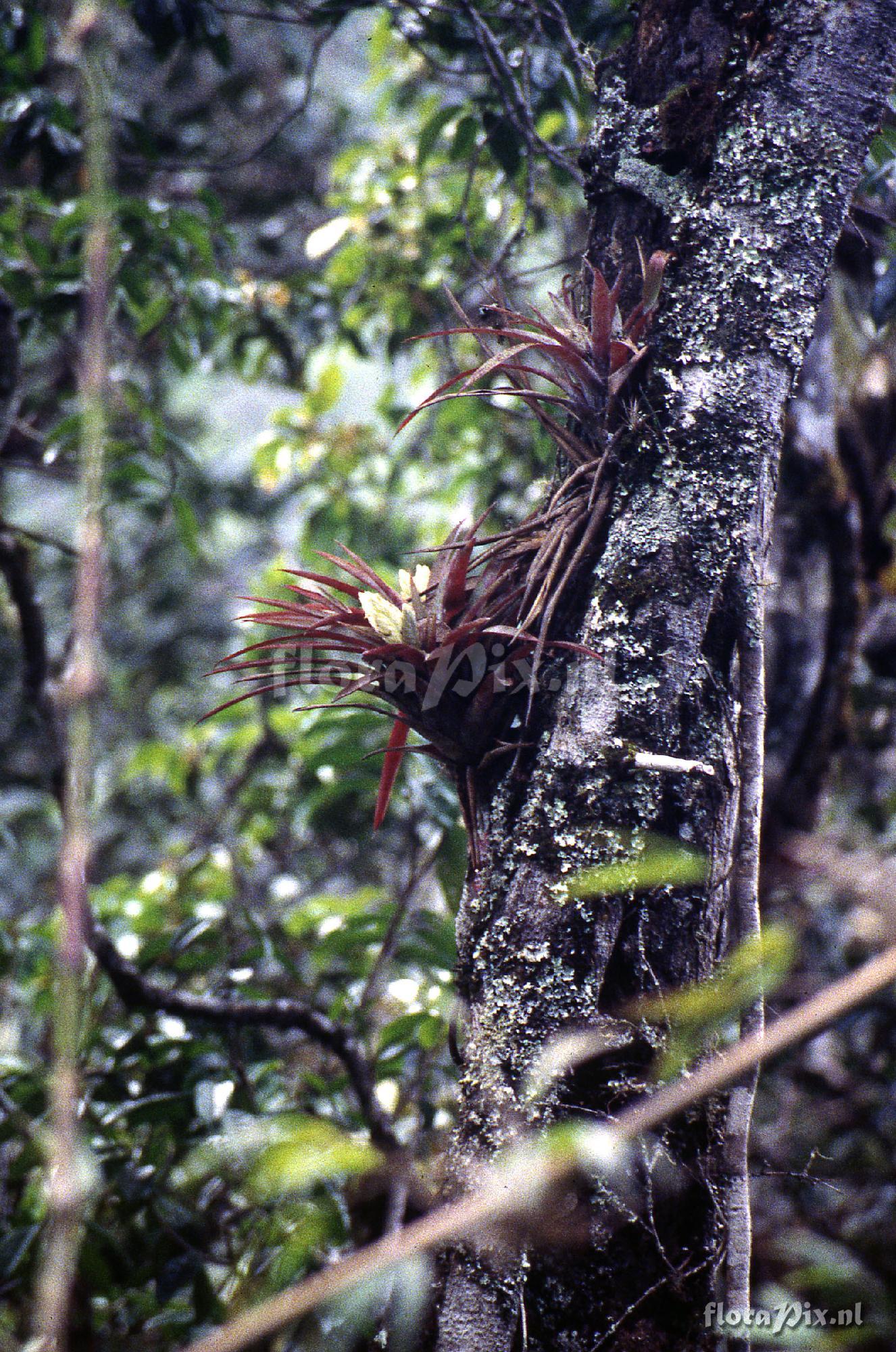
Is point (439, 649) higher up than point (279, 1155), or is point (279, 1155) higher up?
point (439, 649)

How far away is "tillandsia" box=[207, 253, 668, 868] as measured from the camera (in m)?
0.82

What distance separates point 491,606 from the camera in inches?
34.0

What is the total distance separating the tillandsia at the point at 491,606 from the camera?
2.69 feet

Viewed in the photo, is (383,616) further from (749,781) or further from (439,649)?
(749,781)

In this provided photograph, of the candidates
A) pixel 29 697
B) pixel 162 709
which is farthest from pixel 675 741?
pixel 162 709

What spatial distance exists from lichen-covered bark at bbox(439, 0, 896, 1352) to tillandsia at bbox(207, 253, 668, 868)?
3 centimetres

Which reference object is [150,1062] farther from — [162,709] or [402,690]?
[162,709]

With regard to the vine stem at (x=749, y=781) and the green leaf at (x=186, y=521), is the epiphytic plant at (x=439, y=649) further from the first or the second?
the green leaf at (x=186, y=521)

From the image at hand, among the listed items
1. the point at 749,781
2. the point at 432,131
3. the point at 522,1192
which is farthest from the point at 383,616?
the point at 432,131

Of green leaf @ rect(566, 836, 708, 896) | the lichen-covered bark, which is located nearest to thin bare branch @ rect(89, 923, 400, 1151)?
the lichen-covered bark

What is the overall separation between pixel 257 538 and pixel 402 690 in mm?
3245

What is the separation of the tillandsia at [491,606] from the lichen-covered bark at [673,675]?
0.03 meters

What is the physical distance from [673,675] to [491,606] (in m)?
0.18

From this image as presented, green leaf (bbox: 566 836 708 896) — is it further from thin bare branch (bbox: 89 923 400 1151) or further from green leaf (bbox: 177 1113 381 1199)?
thin bare branch (bbox: 89 923 400 1151)
